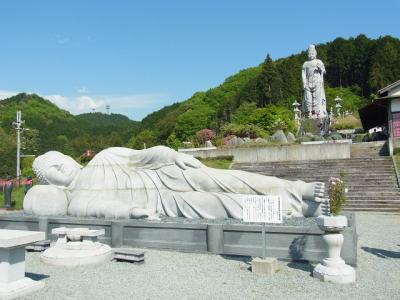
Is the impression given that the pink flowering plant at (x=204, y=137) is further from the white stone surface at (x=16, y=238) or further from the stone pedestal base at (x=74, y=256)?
the white stone surface at (x=16, y=238)

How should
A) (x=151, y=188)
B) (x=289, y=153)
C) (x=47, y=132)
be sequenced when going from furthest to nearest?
1. (x=47, y=132)
2. (x=289, y=153)
3. (x=151, y=188)

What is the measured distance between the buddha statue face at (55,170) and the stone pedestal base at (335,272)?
209 inches

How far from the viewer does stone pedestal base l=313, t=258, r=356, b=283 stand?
450 cm

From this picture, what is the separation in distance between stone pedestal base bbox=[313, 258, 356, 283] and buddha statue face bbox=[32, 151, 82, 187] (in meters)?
5.30

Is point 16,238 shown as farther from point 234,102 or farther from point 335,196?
point 234,102

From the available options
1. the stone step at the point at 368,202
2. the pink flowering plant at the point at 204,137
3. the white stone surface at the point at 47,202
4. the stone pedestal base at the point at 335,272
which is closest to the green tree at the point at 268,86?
the pink flowering plant at the point at 204,137

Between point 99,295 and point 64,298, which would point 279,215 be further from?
point 64,298

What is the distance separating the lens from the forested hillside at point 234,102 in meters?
46.0

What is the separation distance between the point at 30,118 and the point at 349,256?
61773 millimetres

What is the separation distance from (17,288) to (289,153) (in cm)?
1482

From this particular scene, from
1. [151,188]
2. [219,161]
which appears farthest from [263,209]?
[219,161]

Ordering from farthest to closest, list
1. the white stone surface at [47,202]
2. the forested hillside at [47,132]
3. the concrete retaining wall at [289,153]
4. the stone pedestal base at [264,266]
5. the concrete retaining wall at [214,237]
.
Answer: the forested hillside at [47,132] < the concrete retaining wall at [289,153] < the white stone surface at [47,202] < the concrete retaining wall at [214,237] < the stone pedestal base at [264,266]

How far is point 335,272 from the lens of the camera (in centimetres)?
454

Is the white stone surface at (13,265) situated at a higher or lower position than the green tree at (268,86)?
lower
